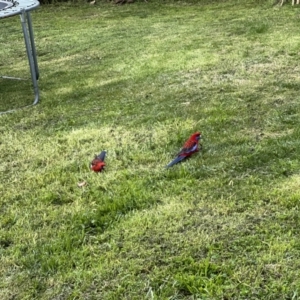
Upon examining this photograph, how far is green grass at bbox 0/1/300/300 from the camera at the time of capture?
216 cm

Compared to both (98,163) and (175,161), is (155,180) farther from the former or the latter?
(98,163)

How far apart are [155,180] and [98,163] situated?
1.39 feet

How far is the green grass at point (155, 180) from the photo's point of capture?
2164 millimetres

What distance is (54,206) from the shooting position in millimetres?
2807

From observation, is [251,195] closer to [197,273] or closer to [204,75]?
[197,273]

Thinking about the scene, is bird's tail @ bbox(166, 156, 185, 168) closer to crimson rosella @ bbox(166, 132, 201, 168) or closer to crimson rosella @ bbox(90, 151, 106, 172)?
crimson rosella @ bbox(166, 132, 201, 168)

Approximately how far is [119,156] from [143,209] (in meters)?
0.77

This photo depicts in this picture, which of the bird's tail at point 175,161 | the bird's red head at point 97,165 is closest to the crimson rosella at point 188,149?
the bird's tail at point 175,161

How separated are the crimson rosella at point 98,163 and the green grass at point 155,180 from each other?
67mm

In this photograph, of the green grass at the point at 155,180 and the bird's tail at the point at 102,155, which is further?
the bird's tail at the point at 102,155

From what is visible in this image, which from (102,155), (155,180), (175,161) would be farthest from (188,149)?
(102,155)

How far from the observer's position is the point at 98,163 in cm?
317

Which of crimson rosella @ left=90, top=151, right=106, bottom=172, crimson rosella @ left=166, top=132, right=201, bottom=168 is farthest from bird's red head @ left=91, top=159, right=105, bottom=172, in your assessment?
crimson rosella @ left=166, top=132, right=201, bottom=168

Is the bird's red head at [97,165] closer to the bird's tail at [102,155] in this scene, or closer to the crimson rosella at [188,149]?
the bird's tail at [102,155]
